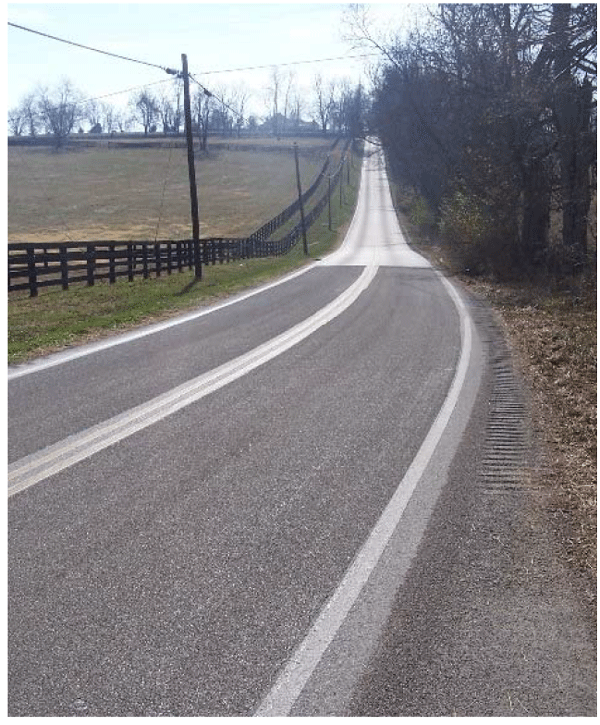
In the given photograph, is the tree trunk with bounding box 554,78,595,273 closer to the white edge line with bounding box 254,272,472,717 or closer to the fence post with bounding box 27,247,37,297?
the fence post with bounding box 27,247,37,297

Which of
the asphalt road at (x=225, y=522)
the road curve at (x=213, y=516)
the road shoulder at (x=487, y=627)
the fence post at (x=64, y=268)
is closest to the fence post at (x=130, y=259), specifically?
the fence post at (x=64, y=268)

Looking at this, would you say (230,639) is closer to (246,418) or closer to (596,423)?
(246,418)

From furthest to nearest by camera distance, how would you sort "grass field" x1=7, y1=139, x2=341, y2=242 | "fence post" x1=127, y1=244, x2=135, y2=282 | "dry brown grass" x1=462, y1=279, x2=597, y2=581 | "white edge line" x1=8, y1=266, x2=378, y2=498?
"grass field" x1=7, y1=139, x2=341, y2=242 < "fence post" x1=127, y1=244, x2=135, y2=282 < "white edge line" x1=8, y1=266, x2=378, y2=498 < "dry brown grass" x1=462, y1=279, x2=597, y2=581

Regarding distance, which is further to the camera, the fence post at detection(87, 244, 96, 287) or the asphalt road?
the fence post at detection(87, 244, 96, 287)

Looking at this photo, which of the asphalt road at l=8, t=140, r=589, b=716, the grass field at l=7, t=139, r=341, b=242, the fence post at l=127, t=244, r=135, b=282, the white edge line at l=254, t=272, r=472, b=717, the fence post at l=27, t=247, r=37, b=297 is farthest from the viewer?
the grass field at l=7, t=139, r=341, b=242

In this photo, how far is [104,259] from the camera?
2717 centimetres

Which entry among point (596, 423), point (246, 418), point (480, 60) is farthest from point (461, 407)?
point (480, 60)

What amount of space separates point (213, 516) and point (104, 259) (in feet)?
74.9

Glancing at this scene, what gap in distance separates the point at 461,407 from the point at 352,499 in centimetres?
336

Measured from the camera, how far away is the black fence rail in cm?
2062

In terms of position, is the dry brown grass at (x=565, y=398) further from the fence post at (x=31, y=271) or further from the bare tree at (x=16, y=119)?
the bare tree at (x=16, y=119)

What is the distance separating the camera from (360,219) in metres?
82.2

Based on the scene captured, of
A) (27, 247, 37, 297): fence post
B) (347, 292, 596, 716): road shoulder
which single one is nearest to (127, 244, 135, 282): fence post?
(27, 247, 37, 297): fence post

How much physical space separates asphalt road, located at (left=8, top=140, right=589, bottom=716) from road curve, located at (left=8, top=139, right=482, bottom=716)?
2 centimetres
